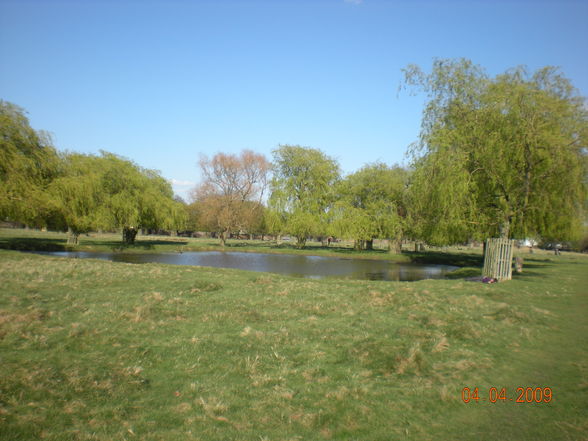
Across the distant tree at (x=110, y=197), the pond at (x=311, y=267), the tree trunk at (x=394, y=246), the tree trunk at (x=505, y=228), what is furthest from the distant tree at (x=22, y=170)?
the tree trunk at (x=394, y=246)

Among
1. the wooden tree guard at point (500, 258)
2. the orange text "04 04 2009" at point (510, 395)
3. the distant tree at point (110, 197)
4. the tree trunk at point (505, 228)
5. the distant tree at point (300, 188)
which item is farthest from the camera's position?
the distant tree at point (300, 188)

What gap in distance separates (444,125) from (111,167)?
3576 cm

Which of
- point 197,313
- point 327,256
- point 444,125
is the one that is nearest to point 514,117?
point 444,125

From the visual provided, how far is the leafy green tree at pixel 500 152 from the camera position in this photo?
2094 cm

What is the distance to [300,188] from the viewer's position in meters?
52.8

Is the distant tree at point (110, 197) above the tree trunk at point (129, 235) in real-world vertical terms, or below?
above

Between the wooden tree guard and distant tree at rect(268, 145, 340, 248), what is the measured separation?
2992cm

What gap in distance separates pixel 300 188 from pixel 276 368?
46996 millimetres

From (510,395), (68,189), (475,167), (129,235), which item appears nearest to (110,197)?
(129,235)

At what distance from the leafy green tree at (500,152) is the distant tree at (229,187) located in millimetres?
34141

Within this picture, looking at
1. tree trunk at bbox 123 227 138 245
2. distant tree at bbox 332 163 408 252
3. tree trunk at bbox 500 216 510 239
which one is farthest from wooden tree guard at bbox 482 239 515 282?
tree trunk at bbox 123 227 138 245

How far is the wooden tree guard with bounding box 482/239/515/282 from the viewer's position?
20.0m

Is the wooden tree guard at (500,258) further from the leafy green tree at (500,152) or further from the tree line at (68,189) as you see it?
the tree line at (68,189)

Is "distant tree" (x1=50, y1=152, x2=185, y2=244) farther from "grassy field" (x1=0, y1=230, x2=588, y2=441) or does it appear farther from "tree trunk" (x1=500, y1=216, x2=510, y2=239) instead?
"tree trunk" (x1=500, y1=216, x2=510, y2=239)
